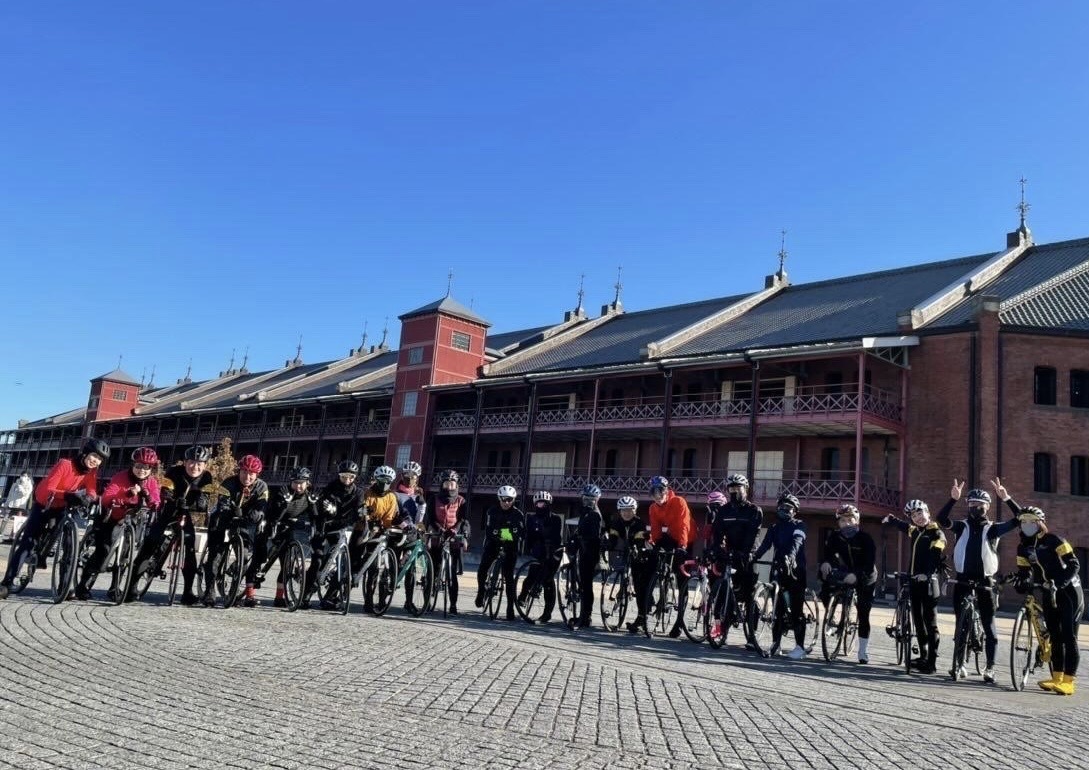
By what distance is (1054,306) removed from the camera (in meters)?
29.6

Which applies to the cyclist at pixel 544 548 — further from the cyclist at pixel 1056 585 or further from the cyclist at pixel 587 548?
the cyclist at pixel 1056 585

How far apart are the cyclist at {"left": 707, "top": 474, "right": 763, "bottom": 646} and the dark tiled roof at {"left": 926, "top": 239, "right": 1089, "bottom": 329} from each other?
2326 centimetres

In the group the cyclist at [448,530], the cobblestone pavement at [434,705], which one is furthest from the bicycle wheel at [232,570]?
the cyclist at [448,530]

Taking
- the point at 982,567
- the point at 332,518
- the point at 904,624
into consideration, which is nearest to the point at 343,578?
the point at 332,518

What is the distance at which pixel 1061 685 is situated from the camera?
8.27 metres

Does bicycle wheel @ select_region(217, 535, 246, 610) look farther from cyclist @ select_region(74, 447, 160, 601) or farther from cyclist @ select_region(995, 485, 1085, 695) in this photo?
cyclist @ select_region(995, 485, 1085, 695)

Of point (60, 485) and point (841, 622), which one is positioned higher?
point (60, 485)

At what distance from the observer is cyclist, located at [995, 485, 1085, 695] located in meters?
8.31

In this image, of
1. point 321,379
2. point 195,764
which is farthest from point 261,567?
point 321,379

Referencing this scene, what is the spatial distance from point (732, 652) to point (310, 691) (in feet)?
20.8

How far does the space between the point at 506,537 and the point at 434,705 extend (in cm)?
619

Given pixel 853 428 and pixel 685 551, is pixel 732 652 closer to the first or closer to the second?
pixel 685 551

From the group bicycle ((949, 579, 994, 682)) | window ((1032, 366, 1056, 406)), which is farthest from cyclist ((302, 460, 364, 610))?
window ((1032, 366, 1056, 406))

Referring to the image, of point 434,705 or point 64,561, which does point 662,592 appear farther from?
point 64,561
